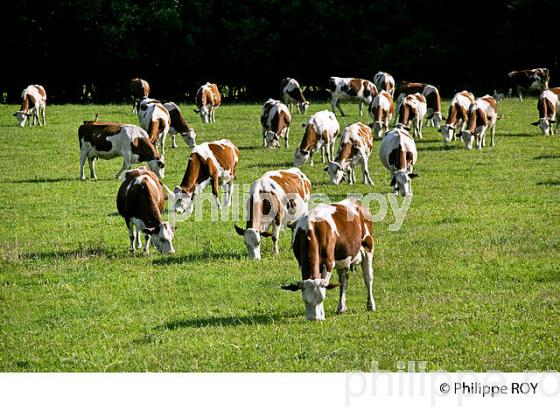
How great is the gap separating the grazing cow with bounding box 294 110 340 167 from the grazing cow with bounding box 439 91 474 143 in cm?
436

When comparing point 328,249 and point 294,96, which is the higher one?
point 294,96

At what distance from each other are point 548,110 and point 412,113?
4.16 meters

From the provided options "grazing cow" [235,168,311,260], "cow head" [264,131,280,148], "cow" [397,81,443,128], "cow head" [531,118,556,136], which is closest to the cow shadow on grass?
"grazing cow" [235,168,311,260]

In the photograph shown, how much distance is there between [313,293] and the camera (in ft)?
36.0

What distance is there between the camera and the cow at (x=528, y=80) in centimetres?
4244

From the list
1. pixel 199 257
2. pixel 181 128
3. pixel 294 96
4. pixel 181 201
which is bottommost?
pixel 199 257

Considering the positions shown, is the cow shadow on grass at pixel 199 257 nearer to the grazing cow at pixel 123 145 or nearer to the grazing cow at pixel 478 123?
the grazing cow at pixel 123 145

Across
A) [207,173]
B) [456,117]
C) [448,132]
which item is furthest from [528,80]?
[207,173]

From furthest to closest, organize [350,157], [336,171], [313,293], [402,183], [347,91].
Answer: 1. [347,91]
2. [350,157]
3. [336,171]
4. [402,183]
5. [313,293]

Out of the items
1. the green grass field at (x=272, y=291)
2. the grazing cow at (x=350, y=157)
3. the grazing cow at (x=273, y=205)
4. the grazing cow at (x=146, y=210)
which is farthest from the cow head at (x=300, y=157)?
the grazing cow at (x=146, y=210)

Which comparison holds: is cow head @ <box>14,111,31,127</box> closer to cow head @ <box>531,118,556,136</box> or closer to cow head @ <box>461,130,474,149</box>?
cow head @ <box>461,130,474,149</box>

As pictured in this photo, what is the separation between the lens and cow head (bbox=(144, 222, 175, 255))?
49.3 ft

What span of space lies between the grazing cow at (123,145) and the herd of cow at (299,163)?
21mm

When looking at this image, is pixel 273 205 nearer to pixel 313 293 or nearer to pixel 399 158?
pixel 313 293
